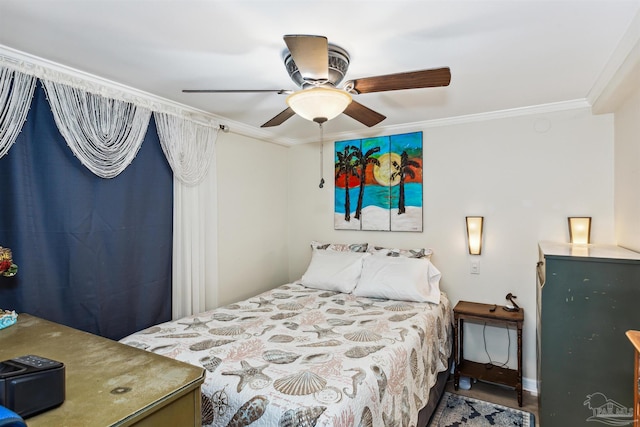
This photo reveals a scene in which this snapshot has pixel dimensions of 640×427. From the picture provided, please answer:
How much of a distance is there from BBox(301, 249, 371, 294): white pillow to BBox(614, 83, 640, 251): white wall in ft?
6.25

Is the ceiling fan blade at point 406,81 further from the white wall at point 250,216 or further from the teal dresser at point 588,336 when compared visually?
the white wall at point 250,216

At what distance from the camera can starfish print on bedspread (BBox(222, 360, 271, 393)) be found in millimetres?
1460

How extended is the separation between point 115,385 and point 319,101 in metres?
1.39

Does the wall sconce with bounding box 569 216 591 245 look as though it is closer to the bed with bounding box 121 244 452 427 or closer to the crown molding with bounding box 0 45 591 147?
the crown molding with bounding box 0 45 591 147

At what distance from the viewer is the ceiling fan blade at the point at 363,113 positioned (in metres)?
2.05

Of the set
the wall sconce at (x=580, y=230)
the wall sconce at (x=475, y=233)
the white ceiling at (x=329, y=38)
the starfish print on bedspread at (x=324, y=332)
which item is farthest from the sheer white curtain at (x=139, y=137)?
the wall sconce at (x=580, y=230)

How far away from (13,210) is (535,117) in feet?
12.1

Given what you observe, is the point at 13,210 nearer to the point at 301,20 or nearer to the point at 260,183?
the point at 301,20

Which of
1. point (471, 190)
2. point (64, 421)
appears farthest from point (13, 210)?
point (471, 190)

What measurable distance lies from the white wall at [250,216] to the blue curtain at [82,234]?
61cm

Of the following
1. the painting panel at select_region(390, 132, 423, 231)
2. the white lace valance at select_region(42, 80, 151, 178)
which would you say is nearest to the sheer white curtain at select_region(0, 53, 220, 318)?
the white lace valance at select_region(42, 80, 151, 178)

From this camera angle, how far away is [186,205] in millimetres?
2754

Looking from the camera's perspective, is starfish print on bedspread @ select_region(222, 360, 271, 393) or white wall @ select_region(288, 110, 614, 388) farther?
white wall @ select_region(288, 110, 614, 388)

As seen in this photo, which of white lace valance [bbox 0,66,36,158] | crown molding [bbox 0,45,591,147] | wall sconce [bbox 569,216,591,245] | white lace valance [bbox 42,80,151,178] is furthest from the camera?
wall sconce [bbox 569,216,591,245]
